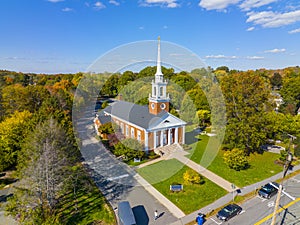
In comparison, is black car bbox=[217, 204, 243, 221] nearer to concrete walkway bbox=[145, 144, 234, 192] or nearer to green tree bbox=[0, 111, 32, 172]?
concrete walkway bbox=[145, 144, 234, 192]

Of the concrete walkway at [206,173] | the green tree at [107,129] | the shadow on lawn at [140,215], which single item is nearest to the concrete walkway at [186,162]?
the concrete walkway at [206,173]

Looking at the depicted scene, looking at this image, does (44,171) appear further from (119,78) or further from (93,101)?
(119,78)

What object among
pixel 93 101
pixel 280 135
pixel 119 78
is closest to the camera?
pixel 280 135

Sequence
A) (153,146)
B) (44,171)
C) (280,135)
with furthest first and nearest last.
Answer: (280,135) < (153,146) < (44,171)

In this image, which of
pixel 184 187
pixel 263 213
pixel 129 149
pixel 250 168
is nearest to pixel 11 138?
pixel 129 149

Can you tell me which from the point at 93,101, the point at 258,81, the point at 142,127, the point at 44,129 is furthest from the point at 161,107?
the point at 93,101
